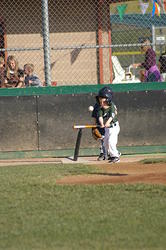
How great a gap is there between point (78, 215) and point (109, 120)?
4743 millimetres

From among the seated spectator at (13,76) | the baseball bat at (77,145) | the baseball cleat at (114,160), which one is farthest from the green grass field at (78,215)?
the seated spectator at (13,76)

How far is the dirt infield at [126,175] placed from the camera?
30.7ft

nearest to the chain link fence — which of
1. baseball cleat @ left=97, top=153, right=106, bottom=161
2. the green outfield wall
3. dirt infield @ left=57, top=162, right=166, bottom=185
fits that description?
the green outfield wall

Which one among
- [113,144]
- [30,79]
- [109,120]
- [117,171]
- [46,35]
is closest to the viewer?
[117,171]

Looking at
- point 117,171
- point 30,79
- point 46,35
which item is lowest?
point 117,171

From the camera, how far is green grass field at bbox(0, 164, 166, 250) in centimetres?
609

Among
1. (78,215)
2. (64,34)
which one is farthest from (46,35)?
(78,215)

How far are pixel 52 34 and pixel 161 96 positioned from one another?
5.42m

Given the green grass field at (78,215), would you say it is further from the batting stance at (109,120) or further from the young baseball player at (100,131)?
the young baseball player at (100,131)

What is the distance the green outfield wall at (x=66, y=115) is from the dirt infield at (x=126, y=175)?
220cm

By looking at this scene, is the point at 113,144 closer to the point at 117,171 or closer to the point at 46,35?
the point at 117,171

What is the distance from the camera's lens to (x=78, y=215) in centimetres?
722

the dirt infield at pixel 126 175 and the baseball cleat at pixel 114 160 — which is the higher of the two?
the dirt infield at pixel 126 175

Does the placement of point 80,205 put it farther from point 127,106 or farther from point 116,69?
point 116,69
